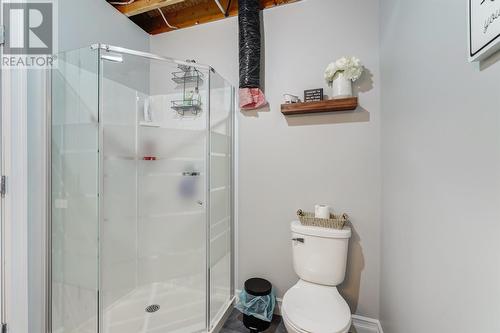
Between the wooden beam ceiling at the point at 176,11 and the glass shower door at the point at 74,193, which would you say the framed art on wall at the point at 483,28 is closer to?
the wooden beam ceiling at the point at 176,11

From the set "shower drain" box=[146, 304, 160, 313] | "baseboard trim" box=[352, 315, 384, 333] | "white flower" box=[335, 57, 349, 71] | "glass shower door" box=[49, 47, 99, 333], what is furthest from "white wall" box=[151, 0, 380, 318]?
"glass shower door" box=[49, 47, 99, 333]

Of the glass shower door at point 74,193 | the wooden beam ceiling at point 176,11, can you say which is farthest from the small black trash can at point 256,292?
the wooden beam ceiling at point 176,11

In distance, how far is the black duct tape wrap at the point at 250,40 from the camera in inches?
70.0

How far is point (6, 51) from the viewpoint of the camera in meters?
1.28

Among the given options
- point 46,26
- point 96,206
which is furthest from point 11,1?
point 96,206

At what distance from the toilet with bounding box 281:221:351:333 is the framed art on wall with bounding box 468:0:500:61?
4.01 ft

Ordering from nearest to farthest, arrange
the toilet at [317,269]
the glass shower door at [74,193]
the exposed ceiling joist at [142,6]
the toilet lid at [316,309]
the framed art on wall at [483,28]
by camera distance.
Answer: the framed art on wall at [483,28] → the toilet lid at [316,309] → the toilet at [317,269] → the glass shower door at [74,193] → the exposed ceiling joist at [142,6]

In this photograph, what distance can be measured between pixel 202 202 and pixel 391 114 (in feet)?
4.89

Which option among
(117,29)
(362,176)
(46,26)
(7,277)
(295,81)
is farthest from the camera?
(117,29)

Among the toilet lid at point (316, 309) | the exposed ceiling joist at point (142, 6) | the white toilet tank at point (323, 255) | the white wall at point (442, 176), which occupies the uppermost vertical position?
the exposed ceiling joist at point (142, 6)

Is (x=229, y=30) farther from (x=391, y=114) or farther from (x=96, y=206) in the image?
(x=96, y=206)

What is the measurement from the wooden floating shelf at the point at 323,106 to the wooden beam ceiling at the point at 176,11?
3.06ft

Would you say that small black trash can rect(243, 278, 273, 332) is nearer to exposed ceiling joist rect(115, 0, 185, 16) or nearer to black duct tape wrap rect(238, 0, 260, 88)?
black duct tape wrap rect(238, 0, 260, 88)

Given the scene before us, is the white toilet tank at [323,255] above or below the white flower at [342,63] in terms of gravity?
below
